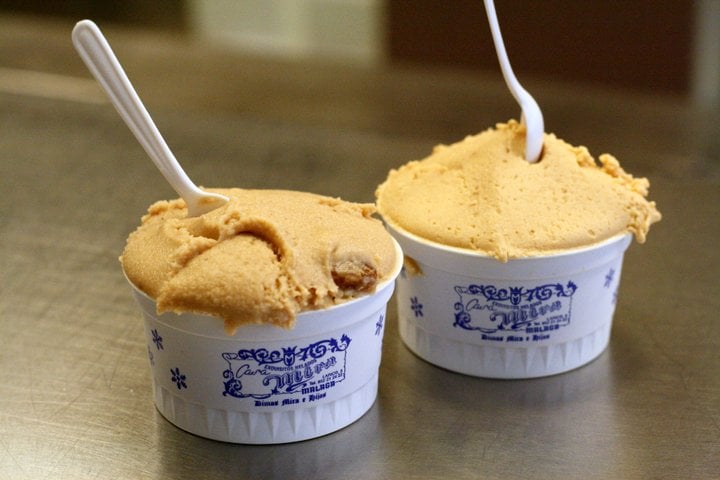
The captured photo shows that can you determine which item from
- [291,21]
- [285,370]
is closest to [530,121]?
[285,370]

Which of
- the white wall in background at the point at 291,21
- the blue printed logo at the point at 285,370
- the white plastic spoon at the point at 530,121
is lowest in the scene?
the white wall in background at the point at 291,21

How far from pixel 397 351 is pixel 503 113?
1.11 meters

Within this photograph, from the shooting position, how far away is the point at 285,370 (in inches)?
41.2

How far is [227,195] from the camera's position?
44.5 inches

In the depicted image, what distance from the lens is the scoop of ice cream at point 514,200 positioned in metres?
1.17

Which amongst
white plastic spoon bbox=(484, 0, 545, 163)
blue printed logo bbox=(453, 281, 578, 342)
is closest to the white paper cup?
blue printed logo bbox=(453, 281, 578, 342)

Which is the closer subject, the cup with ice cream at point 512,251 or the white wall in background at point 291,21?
the cup with ice cream at point 512,251

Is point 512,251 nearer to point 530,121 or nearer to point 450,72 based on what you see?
point 530,121

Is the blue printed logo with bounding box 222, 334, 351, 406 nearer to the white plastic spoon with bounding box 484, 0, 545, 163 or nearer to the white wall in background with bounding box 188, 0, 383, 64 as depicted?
the white plastic spoon with bounding box 484, 0, 545, 163

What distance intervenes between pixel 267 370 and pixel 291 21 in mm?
2194

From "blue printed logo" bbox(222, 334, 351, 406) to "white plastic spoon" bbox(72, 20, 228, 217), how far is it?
0.18 m

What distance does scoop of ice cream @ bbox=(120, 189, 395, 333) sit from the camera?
3.25ft

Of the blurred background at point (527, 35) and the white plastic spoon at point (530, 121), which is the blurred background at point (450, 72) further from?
the white plastic spoon at point (530, 121)

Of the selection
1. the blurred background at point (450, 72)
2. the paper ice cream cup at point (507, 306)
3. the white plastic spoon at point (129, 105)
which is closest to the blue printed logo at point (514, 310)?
the paper ice cream cup at point (507, 306)
